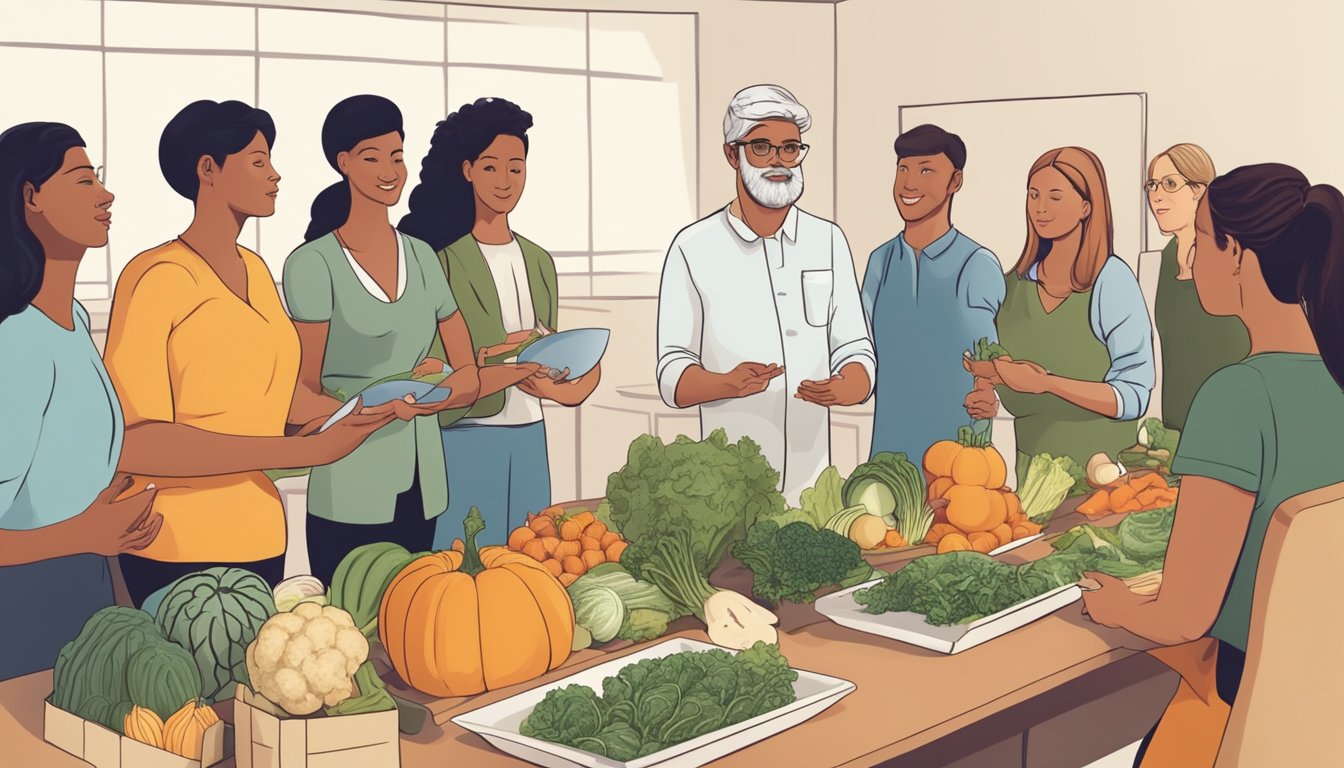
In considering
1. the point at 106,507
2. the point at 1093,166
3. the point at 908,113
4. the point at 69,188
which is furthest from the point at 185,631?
the point at 908,113

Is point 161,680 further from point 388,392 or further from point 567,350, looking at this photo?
point 567,350

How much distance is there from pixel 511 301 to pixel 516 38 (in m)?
2.36

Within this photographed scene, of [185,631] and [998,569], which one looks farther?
[998,569]

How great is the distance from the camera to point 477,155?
3.65 metres

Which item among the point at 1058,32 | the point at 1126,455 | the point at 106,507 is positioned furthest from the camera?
the point at 1058,32

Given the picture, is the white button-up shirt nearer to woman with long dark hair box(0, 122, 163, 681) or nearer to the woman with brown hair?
the woman with brown hair

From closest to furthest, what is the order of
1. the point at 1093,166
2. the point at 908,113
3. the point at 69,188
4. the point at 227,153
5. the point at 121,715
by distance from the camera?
the point at 121,715, the point at 69,188, the point at 227,153, the point at 1093,166, the point at 908,113

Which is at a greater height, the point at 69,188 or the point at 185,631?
the point at 69,188

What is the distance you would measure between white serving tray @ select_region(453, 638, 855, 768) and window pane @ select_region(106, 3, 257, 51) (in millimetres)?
3809

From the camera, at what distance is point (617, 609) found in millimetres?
2256

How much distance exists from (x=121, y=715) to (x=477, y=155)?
7.50ft

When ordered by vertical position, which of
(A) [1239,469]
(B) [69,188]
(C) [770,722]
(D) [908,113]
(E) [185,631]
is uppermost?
(D) [908,113]

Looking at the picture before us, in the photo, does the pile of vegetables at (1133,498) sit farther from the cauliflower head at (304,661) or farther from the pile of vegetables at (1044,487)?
the cauliflower head at (304,661)

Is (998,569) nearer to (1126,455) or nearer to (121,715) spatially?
(1126,455)
